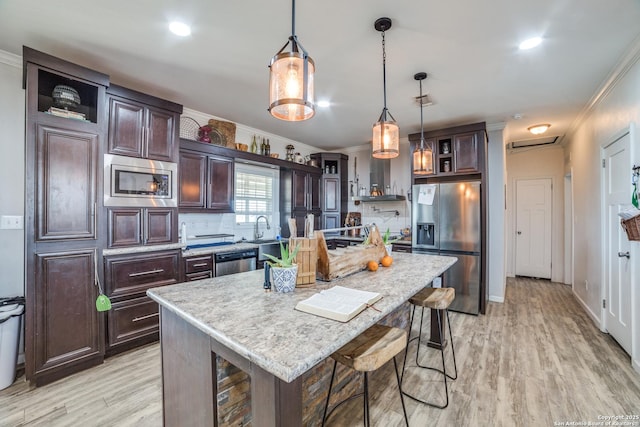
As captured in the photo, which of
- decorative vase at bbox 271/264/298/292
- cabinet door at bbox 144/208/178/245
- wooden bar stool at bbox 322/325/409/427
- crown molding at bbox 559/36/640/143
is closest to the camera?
wooden bar stool at bbox 322/325/409/427

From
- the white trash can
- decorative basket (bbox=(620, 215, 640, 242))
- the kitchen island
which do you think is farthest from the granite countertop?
decorative basket (bbox=(620, 215, 640, 242))

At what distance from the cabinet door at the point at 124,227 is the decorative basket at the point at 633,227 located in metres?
4.31

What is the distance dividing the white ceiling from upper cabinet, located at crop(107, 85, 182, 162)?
23 centimetres

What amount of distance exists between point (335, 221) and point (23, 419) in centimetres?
437

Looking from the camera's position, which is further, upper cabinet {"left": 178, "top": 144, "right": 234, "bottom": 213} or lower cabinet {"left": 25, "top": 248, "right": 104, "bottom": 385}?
upper cabinet {"left": 178, "top": 144, "right": 234, "bottom": 213}

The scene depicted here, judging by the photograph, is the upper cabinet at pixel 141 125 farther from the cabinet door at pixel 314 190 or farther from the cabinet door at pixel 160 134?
the cabinet door at pixel 314 190

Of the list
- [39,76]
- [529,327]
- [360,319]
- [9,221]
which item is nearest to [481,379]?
[529,327]

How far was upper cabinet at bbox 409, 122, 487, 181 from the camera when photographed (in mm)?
3756

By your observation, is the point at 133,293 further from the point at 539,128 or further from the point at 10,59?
the point at 539,128

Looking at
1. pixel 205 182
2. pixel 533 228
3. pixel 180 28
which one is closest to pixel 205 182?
pixel 205 182

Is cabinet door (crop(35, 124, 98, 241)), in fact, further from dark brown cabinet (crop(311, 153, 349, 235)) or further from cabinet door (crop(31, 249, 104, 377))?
dark brown cabinet (crop(311, 153, 349, 235))

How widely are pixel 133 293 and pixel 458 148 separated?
4245mm

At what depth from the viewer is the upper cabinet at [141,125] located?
2.57m

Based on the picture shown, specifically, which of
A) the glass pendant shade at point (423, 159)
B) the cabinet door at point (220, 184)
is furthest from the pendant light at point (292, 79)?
the cabinet door at point (220, 184)
